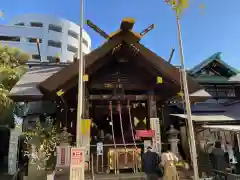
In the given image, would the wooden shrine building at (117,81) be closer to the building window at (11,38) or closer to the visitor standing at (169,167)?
the visitor standing at (169,167)

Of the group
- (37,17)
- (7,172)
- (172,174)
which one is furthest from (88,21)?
(37,17)

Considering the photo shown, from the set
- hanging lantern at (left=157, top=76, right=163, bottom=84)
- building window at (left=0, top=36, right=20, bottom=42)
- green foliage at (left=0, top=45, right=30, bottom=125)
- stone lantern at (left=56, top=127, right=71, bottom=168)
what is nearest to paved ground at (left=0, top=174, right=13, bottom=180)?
green foliage at (left=0, top=45, right=30, bottom=125)

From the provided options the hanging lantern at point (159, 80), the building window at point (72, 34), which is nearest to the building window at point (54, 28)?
the building window at point (72, 34)

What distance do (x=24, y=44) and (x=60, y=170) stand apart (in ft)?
155

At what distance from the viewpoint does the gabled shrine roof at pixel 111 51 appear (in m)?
7.90

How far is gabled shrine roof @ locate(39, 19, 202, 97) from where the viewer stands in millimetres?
7898

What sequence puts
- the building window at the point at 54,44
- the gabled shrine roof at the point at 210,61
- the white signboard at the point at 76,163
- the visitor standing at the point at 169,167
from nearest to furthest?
the white signboard at the point at 76,163 < the visitor standing at the point at 169,167 < the gabled shrine roof at the point at 210,61 < the building window at the point at 54,44

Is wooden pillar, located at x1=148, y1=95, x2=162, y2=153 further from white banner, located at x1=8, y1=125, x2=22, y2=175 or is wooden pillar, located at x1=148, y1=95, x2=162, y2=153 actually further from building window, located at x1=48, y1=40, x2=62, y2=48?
building window, located at x1=48, y1=40, x2=62, y2=48

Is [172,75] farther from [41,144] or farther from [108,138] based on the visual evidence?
[41,144]

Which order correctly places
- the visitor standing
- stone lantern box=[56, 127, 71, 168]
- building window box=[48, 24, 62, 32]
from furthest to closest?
1. building window box=[48, 24, 62, 32]
2. stone lantern box=[56, 127, 71, 168]
3. the visitor standing

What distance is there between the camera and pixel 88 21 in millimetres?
8250

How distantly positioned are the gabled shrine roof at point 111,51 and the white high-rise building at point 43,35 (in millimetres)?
41498

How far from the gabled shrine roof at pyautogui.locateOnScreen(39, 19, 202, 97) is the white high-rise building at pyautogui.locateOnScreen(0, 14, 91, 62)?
136ft

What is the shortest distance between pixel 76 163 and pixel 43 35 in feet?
169
